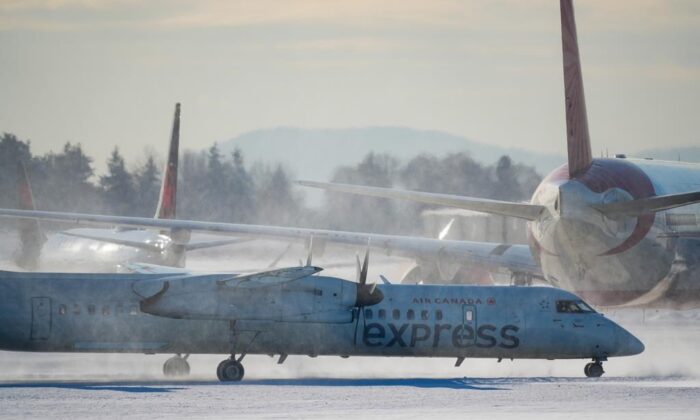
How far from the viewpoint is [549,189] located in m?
43.7

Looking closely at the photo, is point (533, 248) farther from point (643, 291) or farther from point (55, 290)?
point (55, 290)

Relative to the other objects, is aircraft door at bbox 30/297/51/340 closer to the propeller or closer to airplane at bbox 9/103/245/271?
the propeller

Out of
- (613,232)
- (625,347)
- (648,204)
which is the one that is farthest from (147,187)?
(648,204)

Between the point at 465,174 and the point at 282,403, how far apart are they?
94960mm

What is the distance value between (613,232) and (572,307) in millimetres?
2800

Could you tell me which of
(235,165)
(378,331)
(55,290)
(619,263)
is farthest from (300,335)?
(235,165)

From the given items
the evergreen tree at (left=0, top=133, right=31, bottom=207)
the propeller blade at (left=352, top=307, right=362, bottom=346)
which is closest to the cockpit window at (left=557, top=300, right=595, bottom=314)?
the propeller blade at (left=352, top=307, right=362, bottom=346)

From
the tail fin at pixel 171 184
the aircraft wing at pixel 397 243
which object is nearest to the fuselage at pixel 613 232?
the aircraft wing at pixel 397 243

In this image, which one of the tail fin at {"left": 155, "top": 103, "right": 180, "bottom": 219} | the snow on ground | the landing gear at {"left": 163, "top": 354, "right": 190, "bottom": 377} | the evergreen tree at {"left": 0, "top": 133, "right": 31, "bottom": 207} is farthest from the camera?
the evergreen tree at {"left": 0, "top": 133, "right": 31, "bottom": 207}

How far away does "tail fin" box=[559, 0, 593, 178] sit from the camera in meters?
→ 42.9

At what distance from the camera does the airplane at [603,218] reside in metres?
42.8

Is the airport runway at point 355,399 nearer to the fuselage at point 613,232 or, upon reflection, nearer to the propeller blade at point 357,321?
the propeller blade at point 357,321

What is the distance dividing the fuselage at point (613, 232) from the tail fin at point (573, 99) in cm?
42

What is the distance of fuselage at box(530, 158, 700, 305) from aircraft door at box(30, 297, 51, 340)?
47.8ft
